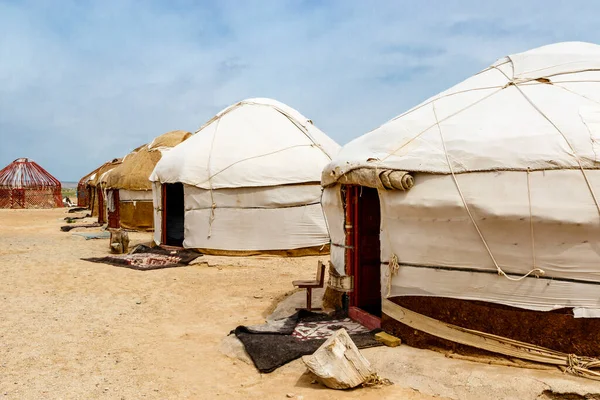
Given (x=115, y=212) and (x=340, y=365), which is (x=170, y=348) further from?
(x=115, y=212)

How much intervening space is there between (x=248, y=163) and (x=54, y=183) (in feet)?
79.1

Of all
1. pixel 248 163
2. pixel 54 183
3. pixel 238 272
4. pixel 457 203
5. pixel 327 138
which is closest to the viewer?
pixel 457 203

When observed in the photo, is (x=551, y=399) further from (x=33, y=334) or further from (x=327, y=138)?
(x=327, y=138)

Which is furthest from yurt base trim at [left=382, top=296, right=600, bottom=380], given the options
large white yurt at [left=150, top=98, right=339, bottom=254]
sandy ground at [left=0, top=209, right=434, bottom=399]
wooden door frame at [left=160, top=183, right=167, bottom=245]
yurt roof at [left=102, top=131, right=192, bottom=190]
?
yurt roof at [left=102, top=131, right=192, bottom=190]

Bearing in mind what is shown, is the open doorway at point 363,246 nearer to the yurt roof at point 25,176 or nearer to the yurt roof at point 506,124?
the yurt roof at point 506,124

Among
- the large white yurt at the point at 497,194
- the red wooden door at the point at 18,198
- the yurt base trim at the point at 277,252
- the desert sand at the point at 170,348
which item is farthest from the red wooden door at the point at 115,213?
the red wooden door at the point at 18,198

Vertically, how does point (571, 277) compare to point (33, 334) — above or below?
above

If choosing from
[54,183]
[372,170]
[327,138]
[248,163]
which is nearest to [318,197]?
[248,163]

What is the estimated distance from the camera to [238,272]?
895 centimetres

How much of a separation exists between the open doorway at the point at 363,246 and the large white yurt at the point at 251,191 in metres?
4.56

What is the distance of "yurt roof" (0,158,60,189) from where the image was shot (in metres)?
29.6

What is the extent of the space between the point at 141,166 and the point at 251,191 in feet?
21.4

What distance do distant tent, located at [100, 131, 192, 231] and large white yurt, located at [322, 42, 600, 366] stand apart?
10.9 metres

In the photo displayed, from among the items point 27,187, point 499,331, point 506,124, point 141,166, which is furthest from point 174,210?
point 27,187
